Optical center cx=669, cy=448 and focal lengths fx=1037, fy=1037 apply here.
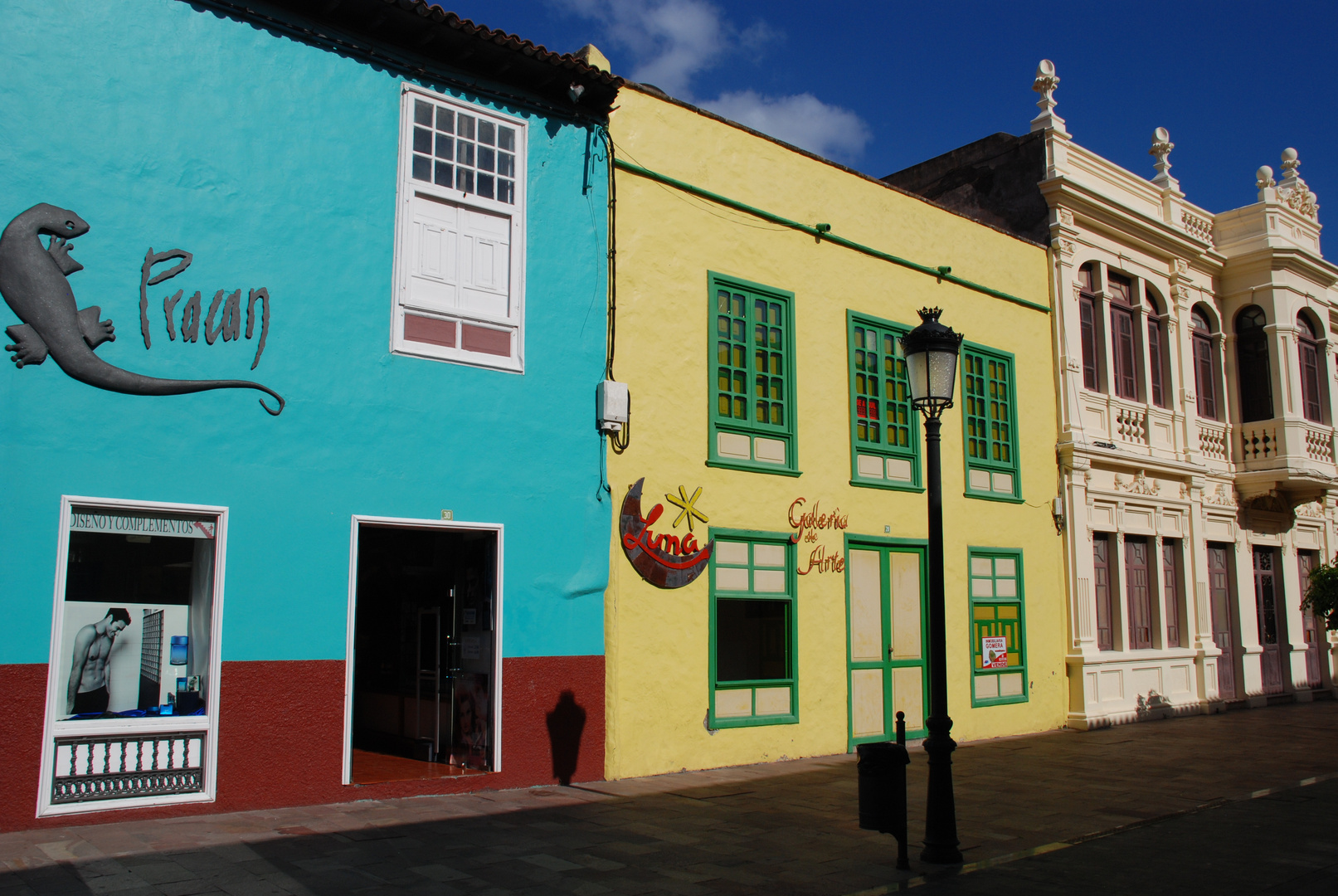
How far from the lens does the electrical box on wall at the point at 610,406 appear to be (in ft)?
35.8

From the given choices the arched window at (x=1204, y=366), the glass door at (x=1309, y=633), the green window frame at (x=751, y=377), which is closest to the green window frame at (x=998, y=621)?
the green window frame at (x=751, y=377)

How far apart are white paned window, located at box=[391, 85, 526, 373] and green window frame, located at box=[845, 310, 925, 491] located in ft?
17.0

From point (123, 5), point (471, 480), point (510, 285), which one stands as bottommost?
point (471, 480)

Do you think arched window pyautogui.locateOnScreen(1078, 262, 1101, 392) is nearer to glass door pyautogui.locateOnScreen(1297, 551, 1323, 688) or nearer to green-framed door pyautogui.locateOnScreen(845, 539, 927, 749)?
green-framed door pyautogui.locateOnScreen(845, 539, 927, 749)

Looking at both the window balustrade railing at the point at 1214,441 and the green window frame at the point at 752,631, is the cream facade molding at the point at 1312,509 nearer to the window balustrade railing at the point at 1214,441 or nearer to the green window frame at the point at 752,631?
the window balustrade railing at the point at 1214,441

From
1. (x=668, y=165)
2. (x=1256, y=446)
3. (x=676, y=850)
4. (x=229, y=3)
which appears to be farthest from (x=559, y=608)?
(x=1256, y=446)

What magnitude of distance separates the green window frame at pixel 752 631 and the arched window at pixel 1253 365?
44.0 ft

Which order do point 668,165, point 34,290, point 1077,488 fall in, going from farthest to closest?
point 1077,488 < point 668,165 < point 34,290

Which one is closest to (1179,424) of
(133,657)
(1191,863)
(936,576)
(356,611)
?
(1191,863)

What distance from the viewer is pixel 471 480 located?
10039mm

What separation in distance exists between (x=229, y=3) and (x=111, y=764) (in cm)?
641

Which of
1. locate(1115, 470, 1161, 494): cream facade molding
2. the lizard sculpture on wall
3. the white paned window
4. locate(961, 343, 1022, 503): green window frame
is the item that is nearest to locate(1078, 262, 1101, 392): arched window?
locate(1115, 470, 1161, 494): cream facade molding

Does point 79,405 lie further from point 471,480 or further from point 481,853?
point 481,853

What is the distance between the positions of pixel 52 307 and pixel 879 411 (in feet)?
32.4
